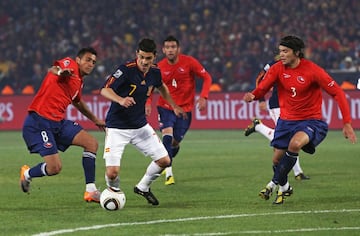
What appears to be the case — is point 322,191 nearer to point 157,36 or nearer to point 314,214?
point 314,214

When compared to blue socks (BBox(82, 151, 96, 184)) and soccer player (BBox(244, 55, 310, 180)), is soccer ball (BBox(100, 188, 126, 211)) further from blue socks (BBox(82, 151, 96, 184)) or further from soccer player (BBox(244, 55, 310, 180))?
soccer player (BBox(244, 55, 310, 180))

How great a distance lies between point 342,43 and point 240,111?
5.82 metres

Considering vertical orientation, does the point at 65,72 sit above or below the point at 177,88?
above

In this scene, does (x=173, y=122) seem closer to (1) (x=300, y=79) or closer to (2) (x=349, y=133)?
(1) (x=300, y=79)

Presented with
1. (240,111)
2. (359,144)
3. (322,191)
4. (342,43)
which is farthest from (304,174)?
(342,43)

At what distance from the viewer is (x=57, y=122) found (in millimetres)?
11820

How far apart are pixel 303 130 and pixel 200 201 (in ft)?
5.21

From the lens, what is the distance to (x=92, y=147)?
11.9 m

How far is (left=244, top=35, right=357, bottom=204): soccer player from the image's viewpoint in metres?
11.5

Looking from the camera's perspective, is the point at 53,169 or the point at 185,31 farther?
the point at 185,31

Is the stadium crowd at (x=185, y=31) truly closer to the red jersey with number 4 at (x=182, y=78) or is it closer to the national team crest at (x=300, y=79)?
the red jersey with number 4 at (x=182, y=78)

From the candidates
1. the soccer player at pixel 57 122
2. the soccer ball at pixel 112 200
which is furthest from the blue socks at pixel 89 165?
the soccer ball at pixel 112 200

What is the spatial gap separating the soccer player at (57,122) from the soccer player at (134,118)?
0.46m

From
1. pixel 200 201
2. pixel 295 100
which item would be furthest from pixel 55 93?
pixel 295 100
